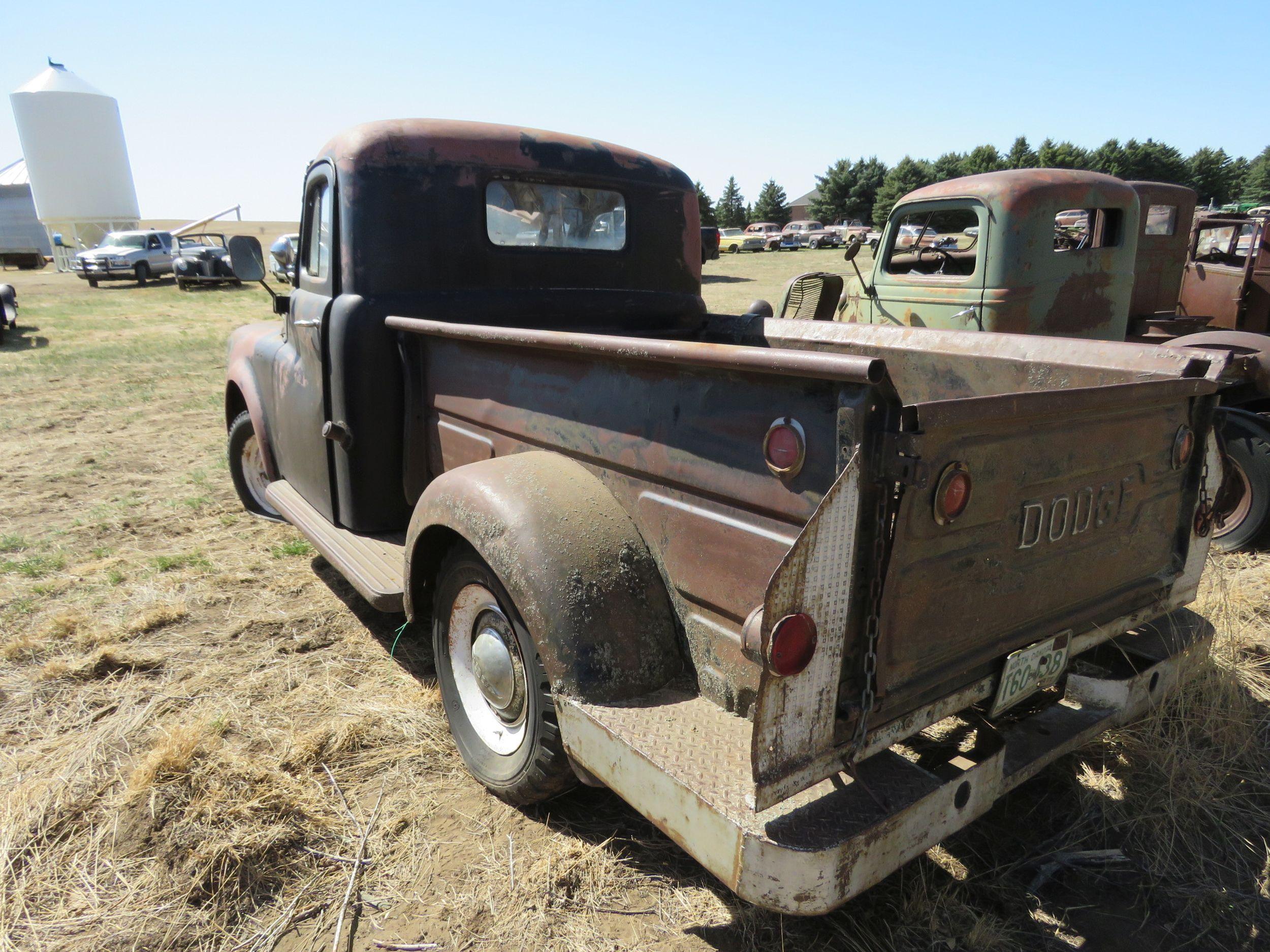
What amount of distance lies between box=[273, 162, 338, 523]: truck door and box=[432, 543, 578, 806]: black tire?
3.69 ft

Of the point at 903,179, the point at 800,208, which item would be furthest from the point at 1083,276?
the point at 800,208

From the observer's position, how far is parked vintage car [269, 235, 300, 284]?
3.83 m

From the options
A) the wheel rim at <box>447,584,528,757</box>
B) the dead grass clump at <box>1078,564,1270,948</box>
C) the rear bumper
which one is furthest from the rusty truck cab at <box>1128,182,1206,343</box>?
the wheel rim at <box>447,584,528,757</box>

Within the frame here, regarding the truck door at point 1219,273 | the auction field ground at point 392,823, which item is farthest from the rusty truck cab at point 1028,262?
the auction field ground at point 392,823

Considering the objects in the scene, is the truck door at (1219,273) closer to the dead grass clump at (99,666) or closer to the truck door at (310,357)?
the truck door at (310,357)

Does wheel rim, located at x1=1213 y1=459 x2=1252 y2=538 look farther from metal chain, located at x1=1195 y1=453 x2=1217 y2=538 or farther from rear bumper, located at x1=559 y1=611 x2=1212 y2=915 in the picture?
rear bumper, located at x1=559 y1=611 x2=1212 y2=915

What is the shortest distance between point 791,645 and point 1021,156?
6251 centimetres

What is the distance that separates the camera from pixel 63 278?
28672 millimetres

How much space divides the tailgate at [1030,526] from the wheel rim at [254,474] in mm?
4212

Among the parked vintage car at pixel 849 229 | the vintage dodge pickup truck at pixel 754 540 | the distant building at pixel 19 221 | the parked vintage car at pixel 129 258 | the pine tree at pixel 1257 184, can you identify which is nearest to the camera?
the vintage dodge pickup truck at pixel 754 540

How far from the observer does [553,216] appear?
369cm

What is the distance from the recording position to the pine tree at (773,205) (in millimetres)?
63062

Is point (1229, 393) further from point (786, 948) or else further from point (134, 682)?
point (134, 682)

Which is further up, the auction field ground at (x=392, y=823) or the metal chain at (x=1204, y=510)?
the metal chain at (x=1204, y=510)
